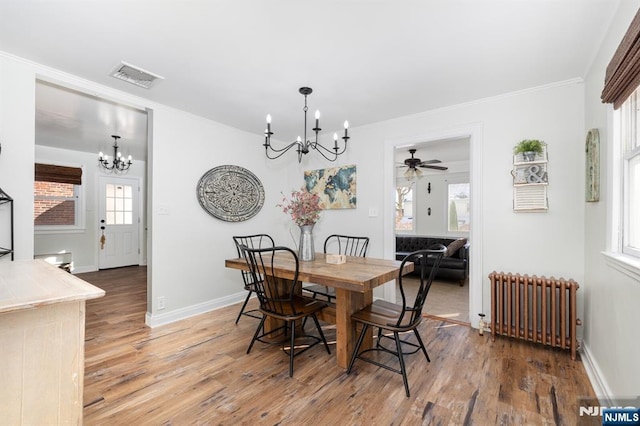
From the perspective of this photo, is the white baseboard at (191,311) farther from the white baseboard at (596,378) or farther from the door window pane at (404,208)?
the door window pane at (404,208)

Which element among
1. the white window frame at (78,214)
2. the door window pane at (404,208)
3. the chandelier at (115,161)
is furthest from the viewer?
the door window pane at (404,208)

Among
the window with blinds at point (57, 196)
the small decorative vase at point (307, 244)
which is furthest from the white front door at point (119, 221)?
the small decorative vase at point (307, 244)

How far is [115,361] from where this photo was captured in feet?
7.62

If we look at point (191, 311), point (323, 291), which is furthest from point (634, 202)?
point (191, 311)

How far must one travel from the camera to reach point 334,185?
13.6 ft

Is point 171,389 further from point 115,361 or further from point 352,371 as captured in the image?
point 352,371

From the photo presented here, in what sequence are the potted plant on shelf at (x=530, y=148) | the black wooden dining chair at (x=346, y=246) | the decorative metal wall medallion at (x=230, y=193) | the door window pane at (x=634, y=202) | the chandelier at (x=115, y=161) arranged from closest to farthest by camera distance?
1. the door window pane at (x=634, y=202)
2. the potted plant on shelf at (x=530, y=148)
3. the black wooden dining chair at (x=346, y=246)
4. the decorative metal wall medallion at (x=230, y=193)
5. the chandelier at (x=115, y=161)

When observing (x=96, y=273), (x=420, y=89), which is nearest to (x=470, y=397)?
(x=420, y=89)

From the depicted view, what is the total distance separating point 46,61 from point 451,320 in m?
4.38

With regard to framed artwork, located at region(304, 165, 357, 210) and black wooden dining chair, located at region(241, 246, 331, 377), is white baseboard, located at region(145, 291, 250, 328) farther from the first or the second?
framed artwork, located at region(304, 165, 357, 210)

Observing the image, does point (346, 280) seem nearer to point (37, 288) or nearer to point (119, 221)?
point (37, 288)

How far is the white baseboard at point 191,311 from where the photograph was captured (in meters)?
3.09

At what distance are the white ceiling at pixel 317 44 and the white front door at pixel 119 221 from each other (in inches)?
162

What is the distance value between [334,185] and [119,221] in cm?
492
